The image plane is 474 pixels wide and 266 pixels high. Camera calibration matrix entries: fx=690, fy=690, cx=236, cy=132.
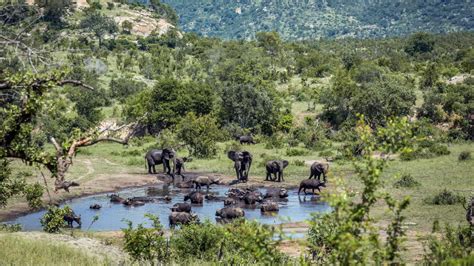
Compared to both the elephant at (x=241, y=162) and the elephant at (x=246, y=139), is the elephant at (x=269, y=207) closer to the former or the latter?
the elephant at (x=241, y=162)

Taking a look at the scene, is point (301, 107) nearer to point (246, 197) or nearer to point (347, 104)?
point (347, 104)

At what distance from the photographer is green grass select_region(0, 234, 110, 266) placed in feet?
42.3

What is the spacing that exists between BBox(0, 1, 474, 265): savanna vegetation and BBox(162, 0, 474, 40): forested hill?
69432mm

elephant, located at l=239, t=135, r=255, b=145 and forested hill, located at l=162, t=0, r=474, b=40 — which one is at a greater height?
forested hill, located at l=162, t=0, r=474, b=40

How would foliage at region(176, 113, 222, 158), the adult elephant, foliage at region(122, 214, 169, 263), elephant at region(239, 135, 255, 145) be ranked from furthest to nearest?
elephant at region(239, 135, 255, 145) < foliage at region(176, 113, 222, 158) < the adult elephant < foliage at region(122, 214, 169, 263)

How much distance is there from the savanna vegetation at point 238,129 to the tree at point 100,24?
44 centimetres

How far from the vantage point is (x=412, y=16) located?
573ft

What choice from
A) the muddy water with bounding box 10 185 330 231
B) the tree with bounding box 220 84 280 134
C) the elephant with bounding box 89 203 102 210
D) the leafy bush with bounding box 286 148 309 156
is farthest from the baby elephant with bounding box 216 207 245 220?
the tree with bounding box 220 84 280 134

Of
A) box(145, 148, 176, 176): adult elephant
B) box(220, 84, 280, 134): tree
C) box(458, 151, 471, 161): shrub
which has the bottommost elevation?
box(145, 148, 176, 176): adult elephant

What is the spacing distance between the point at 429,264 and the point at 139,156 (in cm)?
3300

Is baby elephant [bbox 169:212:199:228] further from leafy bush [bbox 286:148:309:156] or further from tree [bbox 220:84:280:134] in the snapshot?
tree [bbox 220:84:280:134]

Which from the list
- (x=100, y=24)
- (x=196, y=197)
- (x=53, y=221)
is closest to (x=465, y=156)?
(x=196, y=197)

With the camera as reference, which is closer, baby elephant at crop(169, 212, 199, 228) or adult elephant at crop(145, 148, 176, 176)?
baby elephant at crop(169, 212, 199, 228)

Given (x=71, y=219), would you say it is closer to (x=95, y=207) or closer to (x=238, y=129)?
(x=95, y=207)
